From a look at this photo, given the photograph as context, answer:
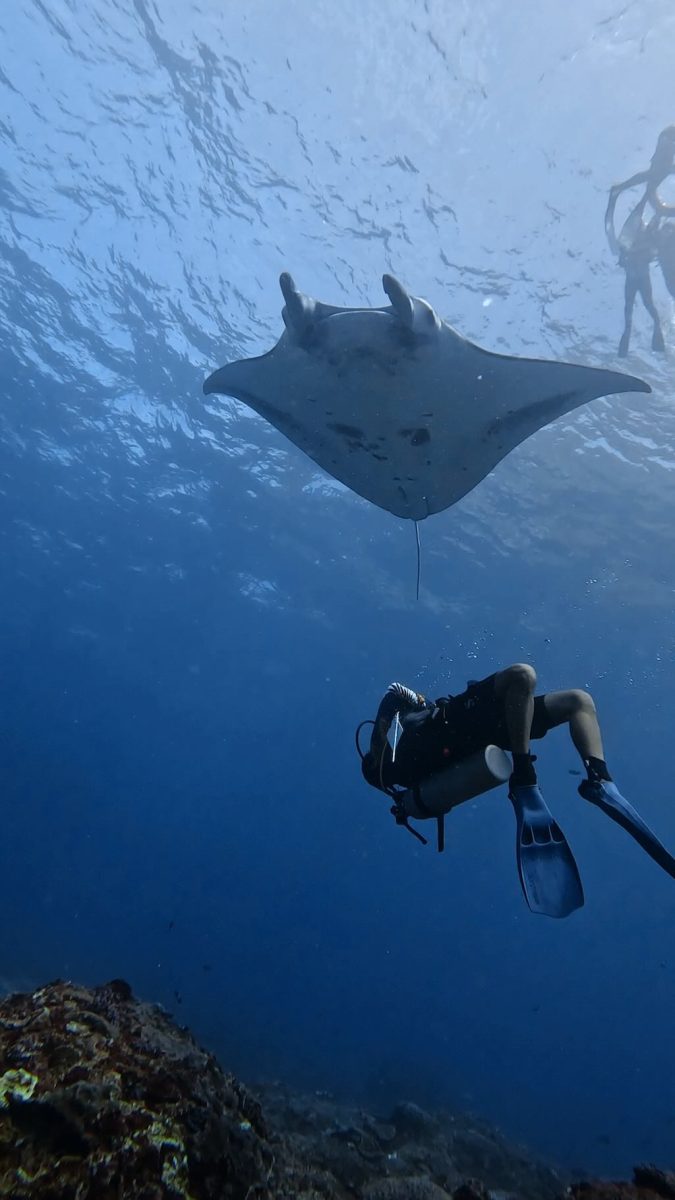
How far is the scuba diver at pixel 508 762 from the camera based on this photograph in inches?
→ 168

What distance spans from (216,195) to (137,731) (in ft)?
161

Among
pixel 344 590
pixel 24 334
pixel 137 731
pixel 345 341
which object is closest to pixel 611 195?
pixel 345 341

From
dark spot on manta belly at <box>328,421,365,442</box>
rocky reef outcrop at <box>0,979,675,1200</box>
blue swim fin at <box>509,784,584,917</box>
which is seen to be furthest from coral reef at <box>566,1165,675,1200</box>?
dark spot on manta belly at <box>328,421,365,442</box>

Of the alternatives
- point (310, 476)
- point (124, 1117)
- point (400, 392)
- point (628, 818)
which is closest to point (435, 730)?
point (628, 818)

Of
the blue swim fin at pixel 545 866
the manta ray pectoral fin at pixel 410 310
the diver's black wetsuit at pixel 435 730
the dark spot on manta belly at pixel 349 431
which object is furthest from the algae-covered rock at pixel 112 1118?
the dark spot on manta belly at pixel 349 431

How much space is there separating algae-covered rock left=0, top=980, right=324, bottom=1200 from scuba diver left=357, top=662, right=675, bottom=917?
2.19 metres

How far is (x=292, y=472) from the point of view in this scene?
22.0 m

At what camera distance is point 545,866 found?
14.1ft

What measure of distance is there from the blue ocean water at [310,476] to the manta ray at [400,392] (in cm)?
775

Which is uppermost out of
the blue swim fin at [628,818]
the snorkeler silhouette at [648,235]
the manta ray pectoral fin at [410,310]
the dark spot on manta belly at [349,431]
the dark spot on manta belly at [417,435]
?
the snorkeler silhouette at [648,235]

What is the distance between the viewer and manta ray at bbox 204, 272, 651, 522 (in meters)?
6.08

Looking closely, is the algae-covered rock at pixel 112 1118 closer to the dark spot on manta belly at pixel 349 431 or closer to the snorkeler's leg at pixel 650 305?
the dark spot on manta belly at pixel 349 431

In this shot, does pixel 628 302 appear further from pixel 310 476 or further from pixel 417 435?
pixel 310 476

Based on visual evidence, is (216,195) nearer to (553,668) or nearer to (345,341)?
(345,341)
